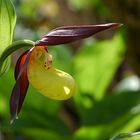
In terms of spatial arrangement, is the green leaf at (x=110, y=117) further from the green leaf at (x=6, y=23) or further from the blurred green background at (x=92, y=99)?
the green leaf at (x=6, y=23)

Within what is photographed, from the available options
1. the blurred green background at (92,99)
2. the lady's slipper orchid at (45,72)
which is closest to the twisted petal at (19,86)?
the lady's slipper orchid at (45,72)

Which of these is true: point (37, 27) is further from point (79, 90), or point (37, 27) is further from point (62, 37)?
point (62, 37)

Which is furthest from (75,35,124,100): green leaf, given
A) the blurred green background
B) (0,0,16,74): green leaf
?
(0,0,16,74): green leaf

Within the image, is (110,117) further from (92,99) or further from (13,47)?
(13,47)

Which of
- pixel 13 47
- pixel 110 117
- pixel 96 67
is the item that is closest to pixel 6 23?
pixel 13 47

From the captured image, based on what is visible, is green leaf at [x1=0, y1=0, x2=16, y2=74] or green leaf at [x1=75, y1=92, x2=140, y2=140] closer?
green leaf at [x1=0, y1=0, x2=16, y2=74]

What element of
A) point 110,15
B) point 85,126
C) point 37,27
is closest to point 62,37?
point 85,126

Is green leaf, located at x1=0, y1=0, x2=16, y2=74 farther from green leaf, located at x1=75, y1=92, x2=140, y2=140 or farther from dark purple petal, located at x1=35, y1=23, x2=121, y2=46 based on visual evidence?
green leaf, located at x1=75, y1=92, x2=140, y2=140
